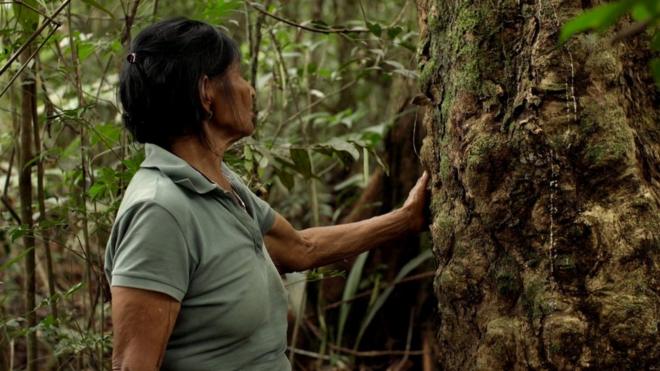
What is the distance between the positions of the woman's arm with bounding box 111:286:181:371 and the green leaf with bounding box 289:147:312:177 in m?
1.23

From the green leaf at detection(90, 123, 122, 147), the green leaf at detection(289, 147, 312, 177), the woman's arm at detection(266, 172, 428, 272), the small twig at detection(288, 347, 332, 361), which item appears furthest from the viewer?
the small twig at detection(288, 347, 332, 361)

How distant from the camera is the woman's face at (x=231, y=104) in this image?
201 centimetres

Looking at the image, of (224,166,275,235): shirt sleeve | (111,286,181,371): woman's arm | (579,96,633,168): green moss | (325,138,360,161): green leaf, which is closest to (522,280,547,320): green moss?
(579,96,633,168): green moss

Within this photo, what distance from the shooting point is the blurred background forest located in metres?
2.79

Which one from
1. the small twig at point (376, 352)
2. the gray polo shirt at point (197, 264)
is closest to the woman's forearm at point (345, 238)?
the gray polo shirt at point (197, 264)

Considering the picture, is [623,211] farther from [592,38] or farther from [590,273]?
[592,38]

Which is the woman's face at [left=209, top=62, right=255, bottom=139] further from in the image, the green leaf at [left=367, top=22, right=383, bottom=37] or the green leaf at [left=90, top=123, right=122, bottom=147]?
the green leaf at [left=367, top=22, right=383, bottom=37]

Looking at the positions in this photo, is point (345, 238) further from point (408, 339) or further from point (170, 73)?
point (408, 339)

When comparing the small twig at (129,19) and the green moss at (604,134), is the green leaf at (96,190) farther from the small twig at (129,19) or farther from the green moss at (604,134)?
the green moss at (604,134)

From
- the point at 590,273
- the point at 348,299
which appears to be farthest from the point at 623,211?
the point at 348,299

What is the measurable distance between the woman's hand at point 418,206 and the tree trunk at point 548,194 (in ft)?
0.89

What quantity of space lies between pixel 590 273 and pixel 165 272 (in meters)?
0.97

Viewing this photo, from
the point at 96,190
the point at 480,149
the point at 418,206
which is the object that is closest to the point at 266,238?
the point at 418,206

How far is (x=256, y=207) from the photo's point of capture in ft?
7.55
